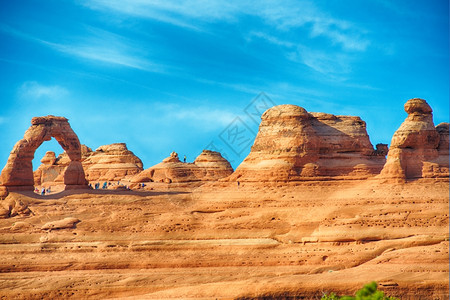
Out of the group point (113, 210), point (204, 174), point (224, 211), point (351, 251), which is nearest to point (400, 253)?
point (351, 251)

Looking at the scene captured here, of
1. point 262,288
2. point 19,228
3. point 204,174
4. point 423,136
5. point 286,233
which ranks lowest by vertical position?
point 262,288

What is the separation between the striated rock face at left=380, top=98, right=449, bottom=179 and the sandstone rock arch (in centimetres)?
2033

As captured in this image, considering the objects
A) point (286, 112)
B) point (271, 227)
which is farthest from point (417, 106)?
point (271, 227)

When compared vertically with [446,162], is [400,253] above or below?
below

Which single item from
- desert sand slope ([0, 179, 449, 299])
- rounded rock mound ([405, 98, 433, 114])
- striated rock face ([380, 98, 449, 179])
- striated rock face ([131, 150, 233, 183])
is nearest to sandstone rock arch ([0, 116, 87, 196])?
desert sand slope ([0, 179, 449, 299])

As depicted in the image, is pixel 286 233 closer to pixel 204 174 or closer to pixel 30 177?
pixel 30 177

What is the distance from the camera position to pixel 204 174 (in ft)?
209

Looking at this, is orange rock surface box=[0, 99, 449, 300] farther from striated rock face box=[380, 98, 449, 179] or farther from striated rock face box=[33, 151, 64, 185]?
striated rock face box=[33, 151, 64, 185]

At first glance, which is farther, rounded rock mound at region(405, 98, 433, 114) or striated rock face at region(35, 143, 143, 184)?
striated rock face at region(35, 143, 143, 184)

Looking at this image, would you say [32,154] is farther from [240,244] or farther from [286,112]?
[286,112]

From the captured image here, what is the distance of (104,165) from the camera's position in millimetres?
65688

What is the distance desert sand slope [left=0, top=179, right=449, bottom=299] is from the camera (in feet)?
95.7

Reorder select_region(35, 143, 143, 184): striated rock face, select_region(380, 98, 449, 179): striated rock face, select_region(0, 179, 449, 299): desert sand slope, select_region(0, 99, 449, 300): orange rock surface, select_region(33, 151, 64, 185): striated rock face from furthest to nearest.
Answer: select_region(33, 151, 64, 185): striated rock face
select_region(35, 143, 143, 184): striated rock face
select_region(380, 98, 449, 179): striated rock face
select_region(0, 99, 449, 300): orange rock surface
select_region(0, 179, 449, 299): desert sand slope

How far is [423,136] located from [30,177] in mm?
25226
